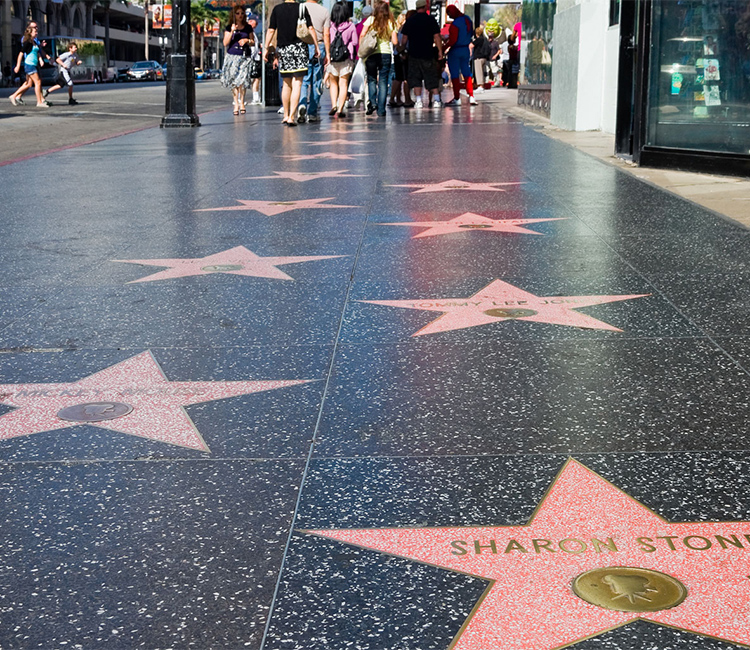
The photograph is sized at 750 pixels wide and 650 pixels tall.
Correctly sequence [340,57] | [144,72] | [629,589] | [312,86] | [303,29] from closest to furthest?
[629,589] → [303,29] → [312,86] → [340,57] → [144,72]

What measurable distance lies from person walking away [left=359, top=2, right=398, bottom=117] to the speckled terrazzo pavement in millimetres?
13443

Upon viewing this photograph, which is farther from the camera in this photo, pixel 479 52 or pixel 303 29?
pixel 479 52

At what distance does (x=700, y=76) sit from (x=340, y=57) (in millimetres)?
8754

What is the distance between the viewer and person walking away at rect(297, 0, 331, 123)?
15391 millimetres

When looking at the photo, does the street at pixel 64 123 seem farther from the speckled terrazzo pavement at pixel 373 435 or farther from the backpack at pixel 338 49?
the speckled terrazzo pavement at pixel 373 435

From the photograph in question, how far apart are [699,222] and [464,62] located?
17.1 metres

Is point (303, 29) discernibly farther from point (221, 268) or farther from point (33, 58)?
point (33, 58)

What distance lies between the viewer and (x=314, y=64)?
17297mm

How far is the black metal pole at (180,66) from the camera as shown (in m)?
15.7

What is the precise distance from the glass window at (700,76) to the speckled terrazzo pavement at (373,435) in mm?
3438

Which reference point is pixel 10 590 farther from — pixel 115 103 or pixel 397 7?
pixel 397 7

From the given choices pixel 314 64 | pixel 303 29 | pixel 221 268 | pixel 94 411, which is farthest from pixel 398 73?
pixel 94 411

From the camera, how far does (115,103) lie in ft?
91.2

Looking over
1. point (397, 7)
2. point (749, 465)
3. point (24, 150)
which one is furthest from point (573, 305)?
point (397, 7)
